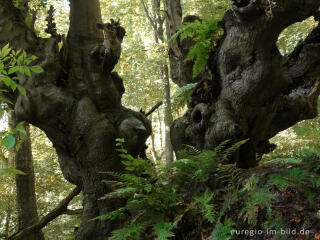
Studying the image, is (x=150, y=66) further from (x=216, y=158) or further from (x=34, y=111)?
(x=216, y=158)

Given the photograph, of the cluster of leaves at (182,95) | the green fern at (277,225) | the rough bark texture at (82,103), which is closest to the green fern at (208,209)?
the green fern at (277,225)

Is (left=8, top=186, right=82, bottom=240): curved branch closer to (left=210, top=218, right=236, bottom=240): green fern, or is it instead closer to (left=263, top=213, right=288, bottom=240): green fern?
(left=210, top=218, right=236, bottom=240): green fern

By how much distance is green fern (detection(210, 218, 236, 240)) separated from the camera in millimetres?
1804

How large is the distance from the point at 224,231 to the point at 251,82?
2007 millimetres

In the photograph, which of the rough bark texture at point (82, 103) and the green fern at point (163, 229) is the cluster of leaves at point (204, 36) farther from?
the green fern at point (163, 229)

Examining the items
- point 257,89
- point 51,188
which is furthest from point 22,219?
point 257,89

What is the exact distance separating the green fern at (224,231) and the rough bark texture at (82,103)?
1841 mm

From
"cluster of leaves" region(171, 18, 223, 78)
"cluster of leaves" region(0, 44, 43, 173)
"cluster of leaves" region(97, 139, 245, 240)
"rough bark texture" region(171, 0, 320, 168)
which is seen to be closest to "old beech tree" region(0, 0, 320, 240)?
"rough bark texture" region(171, 0, 320, 168)

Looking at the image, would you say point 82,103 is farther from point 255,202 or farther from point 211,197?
point 255,202

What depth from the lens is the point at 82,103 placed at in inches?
153

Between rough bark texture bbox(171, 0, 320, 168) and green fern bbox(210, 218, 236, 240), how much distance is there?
1.53 m

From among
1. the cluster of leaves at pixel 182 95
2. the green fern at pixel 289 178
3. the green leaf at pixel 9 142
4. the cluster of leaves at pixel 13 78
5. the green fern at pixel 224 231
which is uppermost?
the cluster of leaves at pixel 182 95

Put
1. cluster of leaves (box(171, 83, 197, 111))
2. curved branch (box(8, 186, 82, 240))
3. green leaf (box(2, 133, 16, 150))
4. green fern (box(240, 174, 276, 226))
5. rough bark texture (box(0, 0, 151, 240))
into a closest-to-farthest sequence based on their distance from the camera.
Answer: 1. green leaf (box(2, 133, 16, 150))
2. green fern (box(240, 174, 276, 226))
3. rough bark texture (box(0, 0, 151, 240))
4. cluster of leaves (box(171, 83, 197, 111))
5. curved branch (box(8, 186, 82, 240))

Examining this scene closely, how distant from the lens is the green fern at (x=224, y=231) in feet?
5.92
